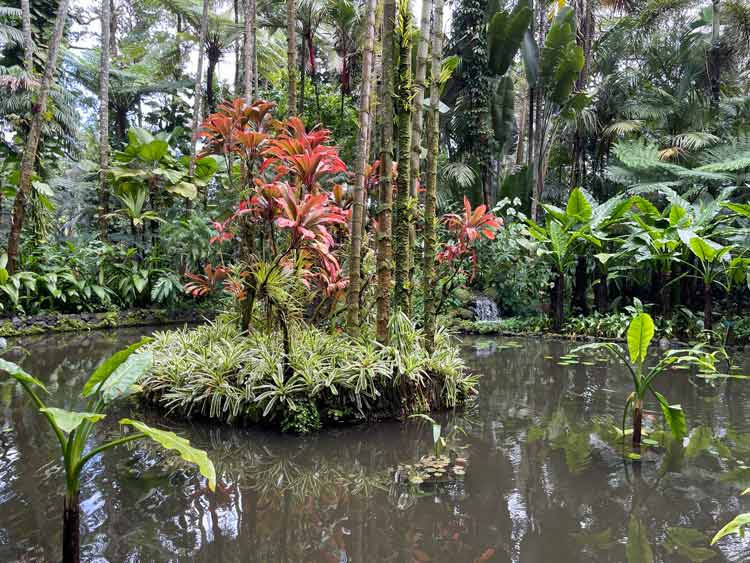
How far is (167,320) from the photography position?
11.0 m

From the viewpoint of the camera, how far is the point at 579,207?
917cm

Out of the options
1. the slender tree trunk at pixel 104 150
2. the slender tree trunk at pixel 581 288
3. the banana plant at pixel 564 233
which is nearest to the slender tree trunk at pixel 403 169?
the banana plant at pixel 564 233

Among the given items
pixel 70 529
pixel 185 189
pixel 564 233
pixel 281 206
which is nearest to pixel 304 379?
pixel 281 206

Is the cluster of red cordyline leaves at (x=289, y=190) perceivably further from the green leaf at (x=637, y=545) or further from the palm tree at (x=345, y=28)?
the palm tree at (x=345, y=28)

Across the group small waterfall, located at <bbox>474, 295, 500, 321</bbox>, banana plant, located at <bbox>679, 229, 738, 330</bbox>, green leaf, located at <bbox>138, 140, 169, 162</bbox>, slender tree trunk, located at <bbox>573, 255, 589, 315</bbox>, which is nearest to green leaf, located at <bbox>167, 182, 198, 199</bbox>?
green leaf, located at <bbox>138, 140, 169, 162</bbox>

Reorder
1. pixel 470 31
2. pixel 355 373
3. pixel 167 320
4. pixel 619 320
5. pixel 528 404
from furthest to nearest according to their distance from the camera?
pixel 470 31, pixel 167 320, pixel 619 320, pixel 528 404, pixel 355 373

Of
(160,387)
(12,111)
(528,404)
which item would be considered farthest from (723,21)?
(12,111)

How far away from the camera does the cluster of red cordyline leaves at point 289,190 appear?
411 cm

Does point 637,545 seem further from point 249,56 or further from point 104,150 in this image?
point 104,150

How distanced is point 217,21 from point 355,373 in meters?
14.1

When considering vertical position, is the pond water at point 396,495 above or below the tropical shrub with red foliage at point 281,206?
below

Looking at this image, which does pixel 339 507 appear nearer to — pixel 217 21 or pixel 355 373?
pixel 355 373

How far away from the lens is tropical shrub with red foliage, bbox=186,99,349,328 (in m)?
4.14

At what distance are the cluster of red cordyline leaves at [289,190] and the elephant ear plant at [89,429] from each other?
6.27 ft
